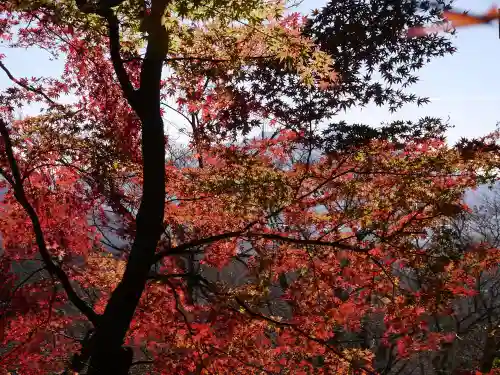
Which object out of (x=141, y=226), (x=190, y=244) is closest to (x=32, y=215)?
(x=141, y=226)

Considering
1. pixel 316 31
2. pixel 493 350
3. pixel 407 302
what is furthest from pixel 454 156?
pixel 493 350

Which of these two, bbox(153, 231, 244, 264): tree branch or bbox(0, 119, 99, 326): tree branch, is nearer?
bbox(0, 119, 99, 326): tree branch

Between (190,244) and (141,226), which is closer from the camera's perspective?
(141,226)

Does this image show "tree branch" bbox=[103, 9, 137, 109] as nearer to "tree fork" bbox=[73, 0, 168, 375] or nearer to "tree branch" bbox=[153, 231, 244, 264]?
"tree fork" bbox=[73, 0, 168, 375]

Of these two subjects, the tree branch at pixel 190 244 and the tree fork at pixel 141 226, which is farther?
the tree branch at pixel 190 244

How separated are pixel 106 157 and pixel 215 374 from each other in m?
3.41

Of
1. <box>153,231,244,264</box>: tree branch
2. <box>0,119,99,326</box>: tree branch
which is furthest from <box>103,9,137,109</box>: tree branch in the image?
<box>153,231,244,264</box>: tree branch

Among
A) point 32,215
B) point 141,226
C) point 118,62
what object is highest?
point 118,62

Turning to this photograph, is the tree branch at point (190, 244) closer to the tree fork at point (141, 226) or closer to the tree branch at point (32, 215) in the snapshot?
the tree fork at point (141, 226)

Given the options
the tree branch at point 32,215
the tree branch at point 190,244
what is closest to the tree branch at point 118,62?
the tree branch at point 32,215

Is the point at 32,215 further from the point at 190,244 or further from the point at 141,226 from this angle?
the point at 190,244

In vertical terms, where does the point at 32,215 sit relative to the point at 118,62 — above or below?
below

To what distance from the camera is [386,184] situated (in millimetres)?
6129

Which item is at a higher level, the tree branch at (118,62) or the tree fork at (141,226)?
the tree branch at (118,62)
